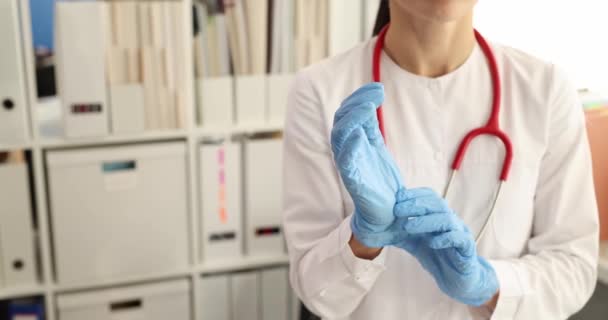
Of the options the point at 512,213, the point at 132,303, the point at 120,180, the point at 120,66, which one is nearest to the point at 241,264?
the point at 132,303

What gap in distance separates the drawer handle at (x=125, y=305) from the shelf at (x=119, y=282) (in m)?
0.06

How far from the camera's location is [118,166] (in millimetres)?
1970

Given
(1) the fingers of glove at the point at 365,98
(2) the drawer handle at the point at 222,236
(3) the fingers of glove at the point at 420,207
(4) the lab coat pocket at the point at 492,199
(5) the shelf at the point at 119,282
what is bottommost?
(5) the shelf at the point at 119,282

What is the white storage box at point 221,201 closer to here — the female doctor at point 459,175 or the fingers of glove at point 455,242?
the female doctor at point 459,175

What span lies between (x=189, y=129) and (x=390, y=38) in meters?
1.02

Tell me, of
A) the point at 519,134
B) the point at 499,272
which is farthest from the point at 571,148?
the point at 499,272

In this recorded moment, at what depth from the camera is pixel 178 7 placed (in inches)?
75.2

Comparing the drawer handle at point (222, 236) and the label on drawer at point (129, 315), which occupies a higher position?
the drawer handle at point (222, 236)

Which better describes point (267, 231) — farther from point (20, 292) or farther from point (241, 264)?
point (20, 292)

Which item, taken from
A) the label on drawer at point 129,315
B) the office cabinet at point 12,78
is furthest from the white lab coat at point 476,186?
the label on drawer at point 129,315

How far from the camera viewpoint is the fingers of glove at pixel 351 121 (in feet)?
2.73

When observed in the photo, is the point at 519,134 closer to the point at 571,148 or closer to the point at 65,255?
the point at 571,148

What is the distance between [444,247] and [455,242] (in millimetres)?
16


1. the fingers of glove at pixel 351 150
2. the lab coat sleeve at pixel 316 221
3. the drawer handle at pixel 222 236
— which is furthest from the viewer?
the drawer handle at pixel 222 236
